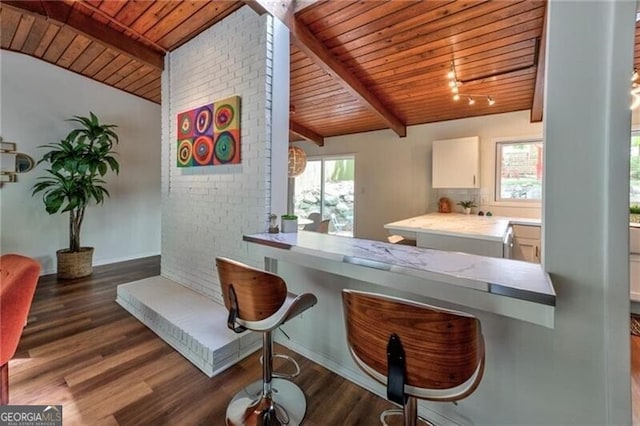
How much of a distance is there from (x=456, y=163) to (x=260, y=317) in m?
3.90

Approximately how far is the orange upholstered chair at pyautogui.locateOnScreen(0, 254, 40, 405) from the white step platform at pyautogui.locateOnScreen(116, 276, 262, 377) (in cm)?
95

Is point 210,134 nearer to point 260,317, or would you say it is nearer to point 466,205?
point 260,317

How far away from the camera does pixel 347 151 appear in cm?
581

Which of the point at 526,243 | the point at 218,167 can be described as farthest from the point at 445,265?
the point at 526,243

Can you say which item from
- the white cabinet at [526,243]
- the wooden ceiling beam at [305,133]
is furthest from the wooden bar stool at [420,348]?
the wooden ceiling beam at [305,133]

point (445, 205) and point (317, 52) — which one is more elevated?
point (317, 52)

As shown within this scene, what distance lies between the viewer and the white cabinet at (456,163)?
13.4ft

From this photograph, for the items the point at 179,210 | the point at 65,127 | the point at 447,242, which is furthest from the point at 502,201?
the point at 65,127

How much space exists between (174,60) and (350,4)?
216 centimetres

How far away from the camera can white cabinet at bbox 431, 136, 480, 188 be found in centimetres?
407

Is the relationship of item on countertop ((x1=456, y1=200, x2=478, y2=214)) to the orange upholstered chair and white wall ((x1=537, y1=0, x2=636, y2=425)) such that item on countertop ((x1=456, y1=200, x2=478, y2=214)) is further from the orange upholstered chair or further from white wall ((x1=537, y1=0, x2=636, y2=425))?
the orange upholstered chair

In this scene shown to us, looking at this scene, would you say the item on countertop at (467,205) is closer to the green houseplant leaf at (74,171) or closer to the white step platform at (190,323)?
the white step platform at (190,323)

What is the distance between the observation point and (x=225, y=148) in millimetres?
2580

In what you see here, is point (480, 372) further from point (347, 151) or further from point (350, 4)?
point (347, 151)
